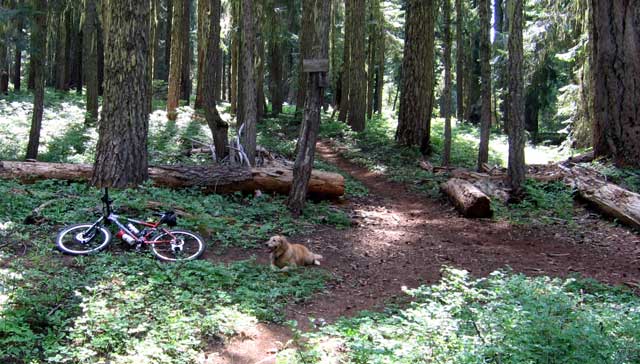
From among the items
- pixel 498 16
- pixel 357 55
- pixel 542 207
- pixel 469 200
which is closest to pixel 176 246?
pixel 469 200

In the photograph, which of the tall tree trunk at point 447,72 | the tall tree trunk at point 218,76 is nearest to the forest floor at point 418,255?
the tall tree trunk at point 447,72

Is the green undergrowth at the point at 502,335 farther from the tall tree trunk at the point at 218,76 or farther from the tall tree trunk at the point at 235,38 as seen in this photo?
the tall tree trunk at the point at 235,38

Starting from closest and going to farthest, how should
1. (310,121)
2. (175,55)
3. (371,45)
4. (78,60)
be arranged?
(310,121) < (175,55) < (371,45) < (78,60)

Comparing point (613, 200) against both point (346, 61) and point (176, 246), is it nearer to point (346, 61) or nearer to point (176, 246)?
point (176, 246)

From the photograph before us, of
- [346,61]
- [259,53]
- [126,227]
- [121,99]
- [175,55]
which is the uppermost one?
[346,61]

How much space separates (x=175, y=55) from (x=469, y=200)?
1454 centimetres

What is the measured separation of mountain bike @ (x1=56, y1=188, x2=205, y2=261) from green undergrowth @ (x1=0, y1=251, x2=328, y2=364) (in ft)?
0.94

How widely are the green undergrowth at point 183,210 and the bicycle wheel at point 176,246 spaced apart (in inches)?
17.4

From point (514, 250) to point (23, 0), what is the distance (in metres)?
14.6

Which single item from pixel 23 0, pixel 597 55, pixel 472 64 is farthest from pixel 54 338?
pixel 472 64

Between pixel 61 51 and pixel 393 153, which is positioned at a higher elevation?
pixel 61 51

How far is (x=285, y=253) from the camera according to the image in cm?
738

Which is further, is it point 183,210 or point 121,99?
point 121,99

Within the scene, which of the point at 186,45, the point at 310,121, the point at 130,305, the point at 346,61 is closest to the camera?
the point at 130,305
